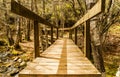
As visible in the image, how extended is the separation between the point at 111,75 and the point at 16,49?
893 centimetres

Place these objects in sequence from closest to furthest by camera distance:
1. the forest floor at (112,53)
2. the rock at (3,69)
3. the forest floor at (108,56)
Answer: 1. the rock at (3,69)
2. the forest floor at (108,56)
3. the forest floor at (112,53)

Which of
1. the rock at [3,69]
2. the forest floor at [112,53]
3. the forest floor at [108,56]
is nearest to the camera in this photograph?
the rock at [3,69]

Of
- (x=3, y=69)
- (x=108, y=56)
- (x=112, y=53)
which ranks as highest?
(x=112, y=53)

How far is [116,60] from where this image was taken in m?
17.2

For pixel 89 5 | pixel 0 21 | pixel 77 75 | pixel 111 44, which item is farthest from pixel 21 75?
pixel 111 44

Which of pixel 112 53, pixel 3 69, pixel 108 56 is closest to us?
pixel 3 69

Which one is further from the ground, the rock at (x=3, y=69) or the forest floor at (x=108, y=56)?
the forest floor at (x=108, y=56)

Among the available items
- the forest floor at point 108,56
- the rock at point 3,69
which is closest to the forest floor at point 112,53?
the forest floor at point 108,56

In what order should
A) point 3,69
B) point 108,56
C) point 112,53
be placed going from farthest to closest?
point 112,53, point 108,56, point 3,69

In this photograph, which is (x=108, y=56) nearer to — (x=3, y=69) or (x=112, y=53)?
(x=112, y=53)

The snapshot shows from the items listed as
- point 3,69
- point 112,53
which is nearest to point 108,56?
point 112,53

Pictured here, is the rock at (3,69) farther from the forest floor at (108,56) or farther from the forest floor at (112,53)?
the forest floor at (112,53)

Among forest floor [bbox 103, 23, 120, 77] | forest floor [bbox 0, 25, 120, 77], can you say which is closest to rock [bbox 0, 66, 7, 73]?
forest floor [bbox 0, 25, 120, 77]

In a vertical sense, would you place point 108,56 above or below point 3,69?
above
